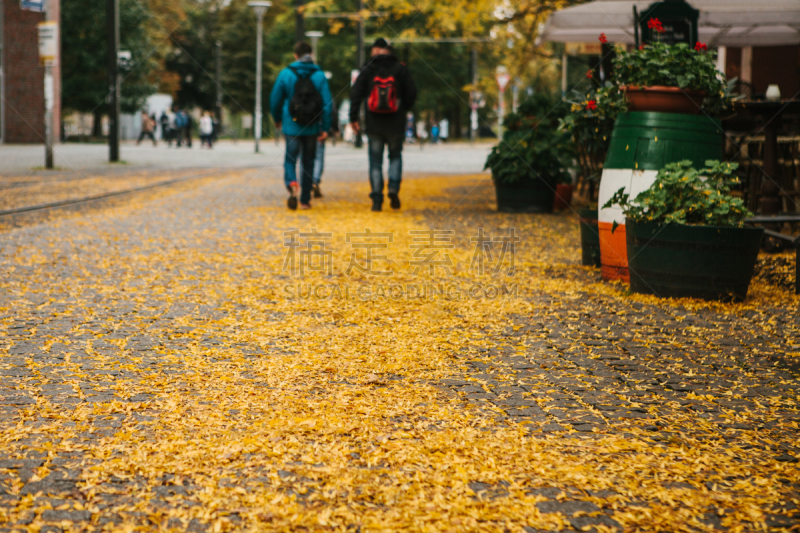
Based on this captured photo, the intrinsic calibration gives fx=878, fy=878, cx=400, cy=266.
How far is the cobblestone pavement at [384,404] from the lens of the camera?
2.64 m

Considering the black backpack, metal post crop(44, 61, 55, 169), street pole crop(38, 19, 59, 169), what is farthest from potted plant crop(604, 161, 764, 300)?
street pole crop(38, 19, 59, 169)

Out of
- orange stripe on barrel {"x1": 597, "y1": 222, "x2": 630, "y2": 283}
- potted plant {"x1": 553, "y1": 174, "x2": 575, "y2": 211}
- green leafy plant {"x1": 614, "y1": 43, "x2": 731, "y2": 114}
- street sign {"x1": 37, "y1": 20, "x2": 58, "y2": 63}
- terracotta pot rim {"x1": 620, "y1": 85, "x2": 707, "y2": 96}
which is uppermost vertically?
street sign {"x1": 37, "y1": 20, "x2": 58, "y2": 63}

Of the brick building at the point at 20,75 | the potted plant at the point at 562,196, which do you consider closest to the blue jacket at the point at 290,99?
the potted plant at the point at 562,196

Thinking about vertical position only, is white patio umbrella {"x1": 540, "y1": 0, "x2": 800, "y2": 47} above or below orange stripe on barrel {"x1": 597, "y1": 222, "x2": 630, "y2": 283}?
above

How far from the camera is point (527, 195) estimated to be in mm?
11664

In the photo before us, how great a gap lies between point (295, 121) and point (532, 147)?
3075mm

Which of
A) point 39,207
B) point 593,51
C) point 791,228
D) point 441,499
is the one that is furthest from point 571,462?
point 593,51

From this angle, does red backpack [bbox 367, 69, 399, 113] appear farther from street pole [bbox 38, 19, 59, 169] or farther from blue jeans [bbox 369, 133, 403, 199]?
street pole [bbox 38, 19, 59, 169]

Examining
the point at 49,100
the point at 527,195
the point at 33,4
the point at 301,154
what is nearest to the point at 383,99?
the point at 301,154

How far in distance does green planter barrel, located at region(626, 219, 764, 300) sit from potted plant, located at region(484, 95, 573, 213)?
5549 millimetres

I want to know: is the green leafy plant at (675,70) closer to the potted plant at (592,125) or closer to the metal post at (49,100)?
the potted plant at (592,125)

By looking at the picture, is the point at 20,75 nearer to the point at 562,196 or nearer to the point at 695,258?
the point at 562,196

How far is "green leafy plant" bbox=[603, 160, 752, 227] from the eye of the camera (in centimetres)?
563

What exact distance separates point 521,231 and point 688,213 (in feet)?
13.4
